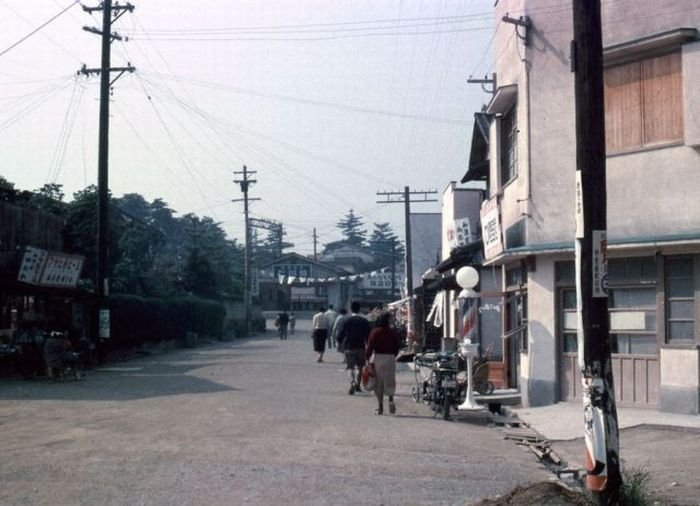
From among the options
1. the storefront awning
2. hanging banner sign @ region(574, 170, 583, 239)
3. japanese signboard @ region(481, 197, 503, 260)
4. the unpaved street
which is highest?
the storefront awning

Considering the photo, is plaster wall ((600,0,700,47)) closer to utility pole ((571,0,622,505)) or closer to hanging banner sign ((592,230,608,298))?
utility pole ((571,0,622,505))

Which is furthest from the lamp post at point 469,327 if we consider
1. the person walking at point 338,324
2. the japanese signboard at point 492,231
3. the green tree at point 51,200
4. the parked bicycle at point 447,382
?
the green tree at point 51,200

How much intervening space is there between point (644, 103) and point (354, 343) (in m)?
7.78

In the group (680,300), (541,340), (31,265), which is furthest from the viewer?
(31,265)

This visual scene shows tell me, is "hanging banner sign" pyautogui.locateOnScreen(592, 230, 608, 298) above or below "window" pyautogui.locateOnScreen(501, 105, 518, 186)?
below

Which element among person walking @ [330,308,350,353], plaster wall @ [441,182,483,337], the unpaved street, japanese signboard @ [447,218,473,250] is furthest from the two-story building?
plaster wall @ [441,182,483,337]

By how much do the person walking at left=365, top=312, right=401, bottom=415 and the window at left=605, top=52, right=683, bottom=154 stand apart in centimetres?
496

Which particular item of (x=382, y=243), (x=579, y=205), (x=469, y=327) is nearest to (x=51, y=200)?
(x=469, y=327)

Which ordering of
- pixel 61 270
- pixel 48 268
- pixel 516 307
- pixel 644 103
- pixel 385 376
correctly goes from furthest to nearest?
pixel 61 270
pixel 48 268
pixel 516 307
pixel 385 376
pixel 644 103

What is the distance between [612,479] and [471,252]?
17.2 meters

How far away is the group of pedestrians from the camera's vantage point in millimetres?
17016

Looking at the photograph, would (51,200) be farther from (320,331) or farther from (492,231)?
(492,231)

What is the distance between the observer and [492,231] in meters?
21.0

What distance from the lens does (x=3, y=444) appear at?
13039mm
